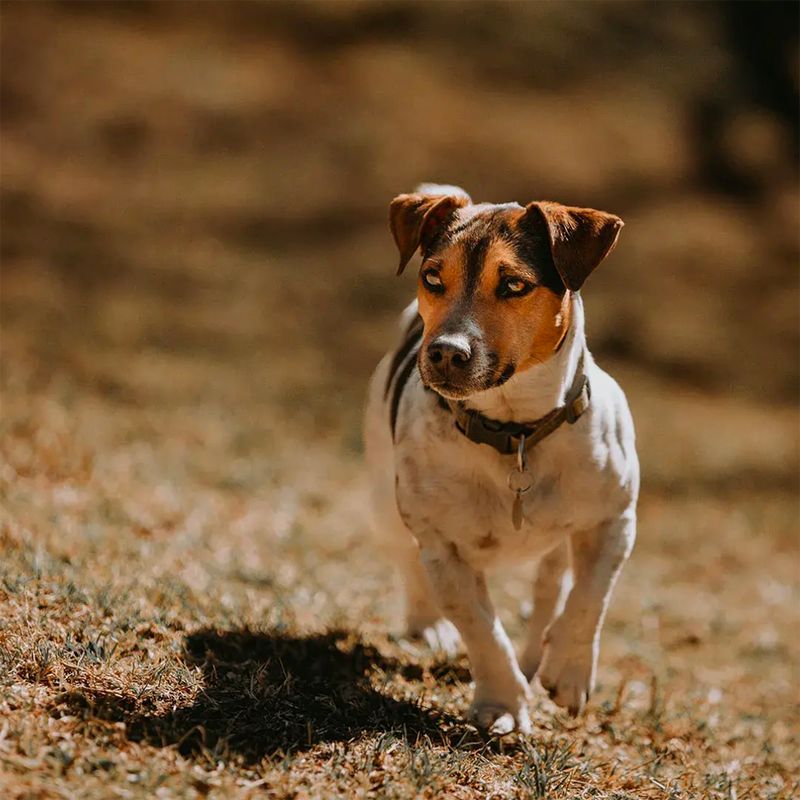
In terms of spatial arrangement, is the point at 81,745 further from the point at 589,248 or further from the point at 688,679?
the point at 688,679

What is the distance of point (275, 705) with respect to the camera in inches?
163

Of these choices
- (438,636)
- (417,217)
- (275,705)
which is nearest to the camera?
(275,705)

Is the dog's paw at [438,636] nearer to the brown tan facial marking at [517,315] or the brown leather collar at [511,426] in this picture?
the brown leather collar at [511,426]

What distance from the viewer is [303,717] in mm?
4098

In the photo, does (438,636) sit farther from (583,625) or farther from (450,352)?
(450,352)

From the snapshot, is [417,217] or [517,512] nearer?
[517,512]

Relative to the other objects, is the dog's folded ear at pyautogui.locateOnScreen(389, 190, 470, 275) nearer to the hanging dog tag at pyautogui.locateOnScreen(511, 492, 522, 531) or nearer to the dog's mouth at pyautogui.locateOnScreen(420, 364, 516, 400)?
the dog's mouth at pyautogui.locateOnScreen(420, 364, 516, 400)

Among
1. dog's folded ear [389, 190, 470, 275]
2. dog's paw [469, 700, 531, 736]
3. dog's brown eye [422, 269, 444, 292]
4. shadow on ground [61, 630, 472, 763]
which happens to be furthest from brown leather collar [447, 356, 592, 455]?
shadow on ground [61, 630, 472, 763]

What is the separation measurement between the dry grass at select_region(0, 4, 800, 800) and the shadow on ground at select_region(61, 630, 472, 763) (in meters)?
0.02

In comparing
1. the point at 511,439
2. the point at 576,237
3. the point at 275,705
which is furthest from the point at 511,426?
the point at 275,705

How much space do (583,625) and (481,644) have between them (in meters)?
0.43

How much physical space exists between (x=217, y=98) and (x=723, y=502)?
40.8ft

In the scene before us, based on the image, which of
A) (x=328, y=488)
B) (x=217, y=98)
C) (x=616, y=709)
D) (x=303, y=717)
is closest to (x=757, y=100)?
(x=217, y=98)

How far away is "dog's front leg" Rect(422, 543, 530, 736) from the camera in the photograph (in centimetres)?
436
